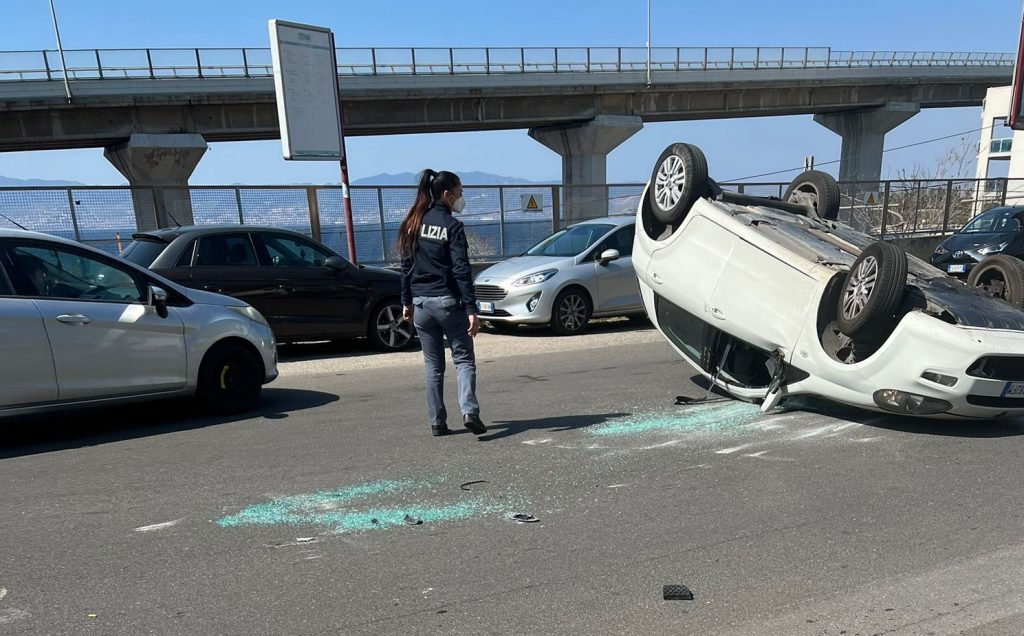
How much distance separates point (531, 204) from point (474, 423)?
12.0 meters

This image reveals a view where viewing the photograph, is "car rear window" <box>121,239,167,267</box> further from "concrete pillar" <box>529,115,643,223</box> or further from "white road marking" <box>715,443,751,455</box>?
"concrete pillar" <box>529,115,643,223</box>

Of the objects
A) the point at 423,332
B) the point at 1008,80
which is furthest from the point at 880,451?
the point at 1008,80

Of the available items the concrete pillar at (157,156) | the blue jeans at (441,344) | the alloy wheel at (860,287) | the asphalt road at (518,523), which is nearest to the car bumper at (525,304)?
the asphalt road at (518,523)

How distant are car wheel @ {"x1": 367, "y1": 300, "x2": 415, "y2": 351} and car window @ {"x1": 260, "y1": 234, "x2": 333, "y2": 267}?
3.26ft

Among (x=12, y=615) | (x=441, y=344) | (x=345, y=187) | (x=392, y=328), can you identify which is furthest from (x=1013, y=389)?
(x=345, y=187)

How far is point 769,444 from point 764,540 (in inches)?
60.9

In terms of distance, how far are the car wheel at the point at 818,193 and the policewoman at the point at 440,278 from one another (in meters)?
4.05

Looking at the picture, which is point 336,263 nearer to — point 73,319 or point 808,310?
point 73,319

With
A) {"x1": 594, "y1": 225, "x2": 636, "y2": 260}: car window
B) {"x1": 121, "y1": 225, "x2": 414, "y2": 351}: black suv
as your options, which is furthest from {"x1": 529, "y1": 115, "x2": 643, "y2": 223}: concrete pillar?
{"x1": 121, "y1": 225, "x2": 414, "y2": 351}: black suv

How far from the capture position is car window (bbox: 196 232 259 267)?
332 inches

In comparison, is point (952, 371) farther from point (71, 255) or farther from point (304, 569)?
point (71, 255)

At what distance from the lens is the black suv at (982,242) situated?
1353 cm

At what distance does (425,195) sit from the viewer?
4980 mm

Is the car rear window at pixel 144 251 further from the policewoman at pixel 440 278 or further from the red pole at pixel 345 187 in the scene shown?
the red pole at pixel 345 187
